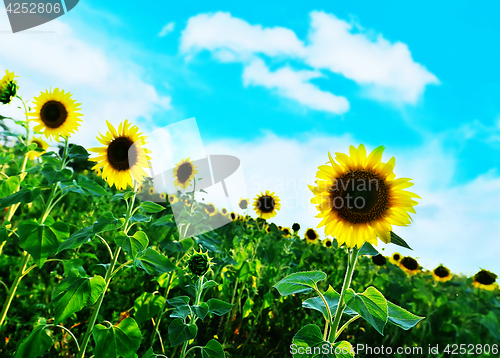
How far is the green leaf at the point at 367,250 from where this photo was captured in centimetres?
138

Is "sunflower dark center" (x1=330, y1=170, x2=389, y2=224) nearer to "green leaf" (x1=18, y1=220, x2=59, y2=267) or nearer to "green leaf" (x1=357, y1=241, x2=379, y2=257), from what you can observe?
"green leaf" (x1=357, y1=241, x2=379, y2=257)

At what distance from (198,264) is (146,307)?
64 cm

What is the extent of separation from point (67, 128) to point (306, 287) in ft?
8.27

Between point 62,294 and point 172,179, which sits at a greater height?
point 172,179

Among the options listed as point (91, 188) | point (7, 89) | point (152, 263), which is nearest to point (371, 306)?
point (152, 263)

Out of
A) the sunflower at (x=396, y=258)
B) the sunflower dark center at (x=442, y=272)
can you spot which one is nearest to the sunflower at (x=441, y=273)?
the sunflower dark center at (x=442, y=272)

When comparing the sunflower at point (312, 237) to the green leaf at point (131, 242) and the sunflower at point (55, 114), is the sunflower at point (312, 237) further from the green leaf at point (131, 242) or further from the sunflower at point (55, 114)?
the green leaf at point (131, 242)

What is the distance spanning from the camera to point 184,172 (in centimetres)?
359

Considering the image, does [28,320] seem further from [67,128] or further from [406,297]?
[406,297]

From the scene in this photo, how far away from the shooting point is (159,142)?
304 centimetres

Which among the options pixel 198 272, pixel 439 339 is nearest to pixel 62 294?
pixel 198 272

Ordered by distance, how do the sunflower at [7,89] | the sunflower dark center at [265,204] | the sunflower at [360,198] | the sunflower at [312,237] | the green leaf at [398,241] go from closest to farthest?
the green leaf at [398,241], the sunflower at [360,198], the sunflower at [7,89], the sunflower dark center at [265,204], the sunflower at [312,237]

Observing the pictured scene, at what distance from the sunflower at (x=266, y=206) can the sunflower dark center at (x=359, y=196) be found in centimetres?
390

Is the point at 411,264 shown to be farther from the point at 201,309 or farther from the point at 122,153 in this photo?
the point at 122,153
